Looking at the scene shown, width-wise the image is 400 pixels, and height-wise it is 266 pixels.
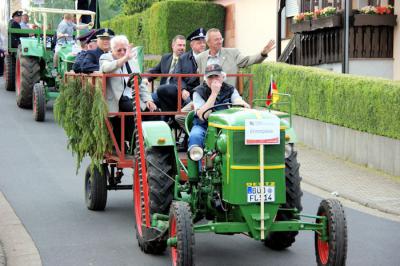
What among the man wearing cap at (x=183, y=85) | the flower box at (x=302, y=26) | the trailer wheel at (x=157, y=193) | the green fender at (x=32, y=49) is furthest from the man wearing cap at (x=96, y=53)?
the flower box at (x=302, y=26)

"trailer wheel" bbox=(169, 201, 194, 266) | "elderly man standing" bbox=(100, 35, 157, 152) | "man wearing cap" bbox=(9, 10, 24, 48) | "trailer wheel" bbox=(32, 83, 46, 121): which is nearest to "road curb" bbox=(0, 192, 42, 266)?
"elderly man standing" bbox=(100, 35, 157, 152)

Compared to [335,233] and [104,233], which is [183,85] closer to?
[104,233]

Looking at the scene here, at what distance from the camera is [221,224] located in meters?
7.95

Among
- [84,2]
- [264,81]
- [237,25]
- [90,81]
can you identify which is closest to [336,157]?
[264,81]

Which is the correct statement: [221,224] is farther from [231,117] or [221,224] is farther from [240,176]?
[231,117]

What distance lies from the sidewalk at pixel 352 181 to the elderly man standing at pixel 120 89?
129 inches

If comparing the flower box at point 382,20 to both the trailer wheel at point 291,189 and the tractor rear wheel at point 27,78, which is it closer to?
the tractor rear wheel at point 27,78

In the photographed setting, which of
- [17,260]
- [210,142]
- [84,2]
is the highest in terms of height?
[84,2]

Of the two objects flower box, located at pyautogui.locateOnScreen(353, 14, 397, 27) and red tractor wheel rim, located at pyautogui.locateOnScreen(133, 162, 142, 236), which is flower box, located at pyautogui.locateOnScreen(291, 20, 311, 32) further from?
red tractor wheel rim, located at pyautogui.locateOnScreen(133, 162, 142, 236)

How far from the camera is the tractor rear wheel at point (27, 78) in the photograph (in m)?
21.5

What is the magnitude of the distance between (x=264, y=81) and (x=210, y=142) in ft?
37.9

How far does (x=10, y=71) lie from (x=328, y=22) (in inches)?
338

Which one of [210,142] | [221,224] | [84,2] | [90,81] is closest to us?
[221,224]

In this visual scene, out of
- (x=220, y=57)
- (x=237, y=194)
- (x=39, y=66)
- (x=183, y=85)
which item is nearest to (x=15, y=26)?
(x=39, y=66)
